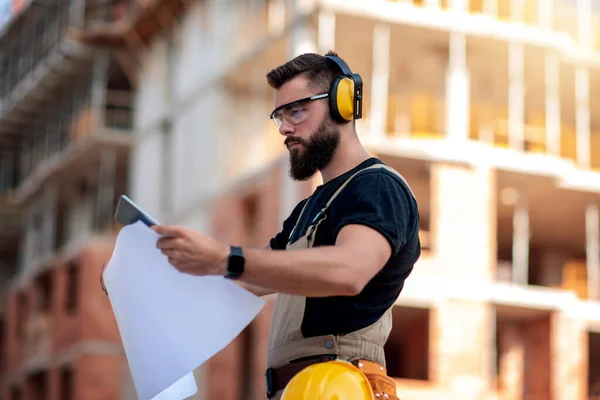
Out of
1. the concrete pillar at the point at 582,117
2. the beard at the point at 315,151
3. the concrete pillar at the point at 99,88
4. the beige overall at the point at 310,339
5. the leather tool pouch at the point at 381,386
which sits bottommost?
the leather tool pouch at the point at 381,386

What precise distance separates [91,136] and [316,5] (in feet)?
52.5

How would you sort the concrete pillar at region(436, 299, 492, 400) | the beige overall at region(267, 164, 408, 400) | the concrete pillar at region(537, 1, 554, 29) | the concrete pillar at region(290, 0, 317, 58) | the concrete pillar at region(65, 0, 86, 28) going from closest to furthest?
the beige overall at region(267, 164, 408, 400), the concrete pillar at region(436, 299, 492, 400), the concrete pillar at region(290, 0, 317, 58), the concrete pillar at region(537, 1, 554, 29), the concrete pillar at region(65, 0, 86, 28)

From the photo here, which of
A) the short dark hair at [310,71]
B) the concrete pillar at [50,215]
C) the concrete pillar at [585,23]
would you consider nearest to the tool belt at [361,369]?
the short dark hair at [310,71]

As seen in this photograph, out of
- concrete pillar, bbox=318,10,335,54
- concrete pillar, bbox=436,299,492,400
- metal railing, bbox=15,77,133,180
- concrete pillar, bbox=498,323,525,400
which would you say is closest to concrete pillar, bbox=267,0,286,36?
concrete pillar, bbox=318,10,335,54

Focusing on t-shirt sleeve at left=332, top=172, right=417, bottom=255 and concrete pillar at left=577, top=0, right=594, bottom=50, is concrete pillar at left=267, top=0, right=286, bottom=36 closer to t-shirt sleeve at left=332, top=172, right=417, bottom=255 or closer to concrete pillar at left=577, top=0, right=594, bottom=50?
concrete pillar at left=577, top=0, right=594, bottom=50

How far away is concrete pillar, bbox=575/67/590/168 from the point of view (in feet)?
118

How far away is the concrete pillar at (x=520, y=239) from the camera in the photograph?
114ft

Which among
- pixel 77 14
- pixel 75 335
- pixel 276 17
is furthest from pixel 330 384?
pixel 77 14

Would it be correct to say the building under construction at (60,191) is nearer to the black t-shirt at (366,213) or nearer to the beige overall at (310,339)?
the beige overall at (310,339)

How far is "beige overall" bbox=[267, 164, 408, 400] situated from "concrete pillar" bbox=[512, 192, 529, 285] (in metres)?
30.1

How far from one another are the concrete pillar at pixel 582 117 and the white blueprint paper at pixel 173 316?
32.1 metres

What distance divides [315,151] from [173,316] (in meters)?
0.85

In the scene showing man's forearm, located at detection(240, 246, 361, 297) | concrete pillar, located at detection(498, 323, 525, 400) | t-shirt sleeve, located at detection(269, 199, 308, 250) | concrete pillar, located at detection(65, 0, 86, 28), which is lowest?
concrete pillar, located at detection(498, 323, 525, 400)

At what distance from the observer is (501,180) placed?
111ft
